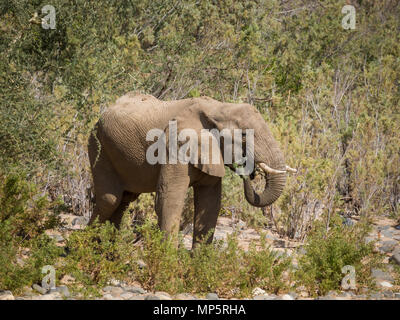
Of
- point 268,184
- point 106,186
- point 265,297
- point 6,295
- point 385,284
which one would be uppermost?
point 268,184

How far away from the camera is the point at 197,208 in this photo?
9.05 m

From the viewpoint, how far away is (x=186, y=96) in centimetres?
1358

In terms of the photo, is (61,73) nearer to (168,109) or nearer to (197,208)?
(168,109)

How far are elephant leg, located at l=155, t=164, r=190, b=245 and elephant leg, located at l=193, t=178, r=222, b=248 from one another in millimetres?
501

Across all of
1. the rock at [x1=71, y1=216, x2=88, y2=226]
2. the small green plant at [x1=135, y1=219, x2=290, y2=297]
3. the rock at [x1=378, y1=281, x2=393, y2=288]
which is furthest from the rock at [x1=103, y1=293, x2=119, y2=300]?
the rock at [x1=71, y1=216, x2=88, y2=226]

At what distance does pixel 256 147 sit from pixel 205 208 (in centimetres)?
118

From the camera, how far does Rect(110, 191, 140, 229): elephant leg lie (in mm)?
9878

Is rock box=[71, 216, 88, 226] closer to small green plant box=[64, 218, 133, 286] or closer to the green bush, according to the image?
the green bush

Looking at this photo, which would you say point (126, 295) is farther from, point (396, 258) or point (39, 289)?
point (396, 258)

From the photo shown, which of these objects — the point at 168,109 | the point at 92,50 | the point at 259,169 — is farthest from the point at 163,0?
the point at 259,169

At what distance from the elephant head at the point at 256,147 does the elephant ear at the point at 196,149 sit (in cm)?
1

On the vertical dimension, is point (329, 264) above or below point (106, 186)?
below

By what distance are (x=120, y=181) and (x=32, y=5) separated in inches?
105

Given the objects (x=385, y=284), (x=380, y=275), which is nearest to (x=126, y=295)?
(x=385, y=284)
